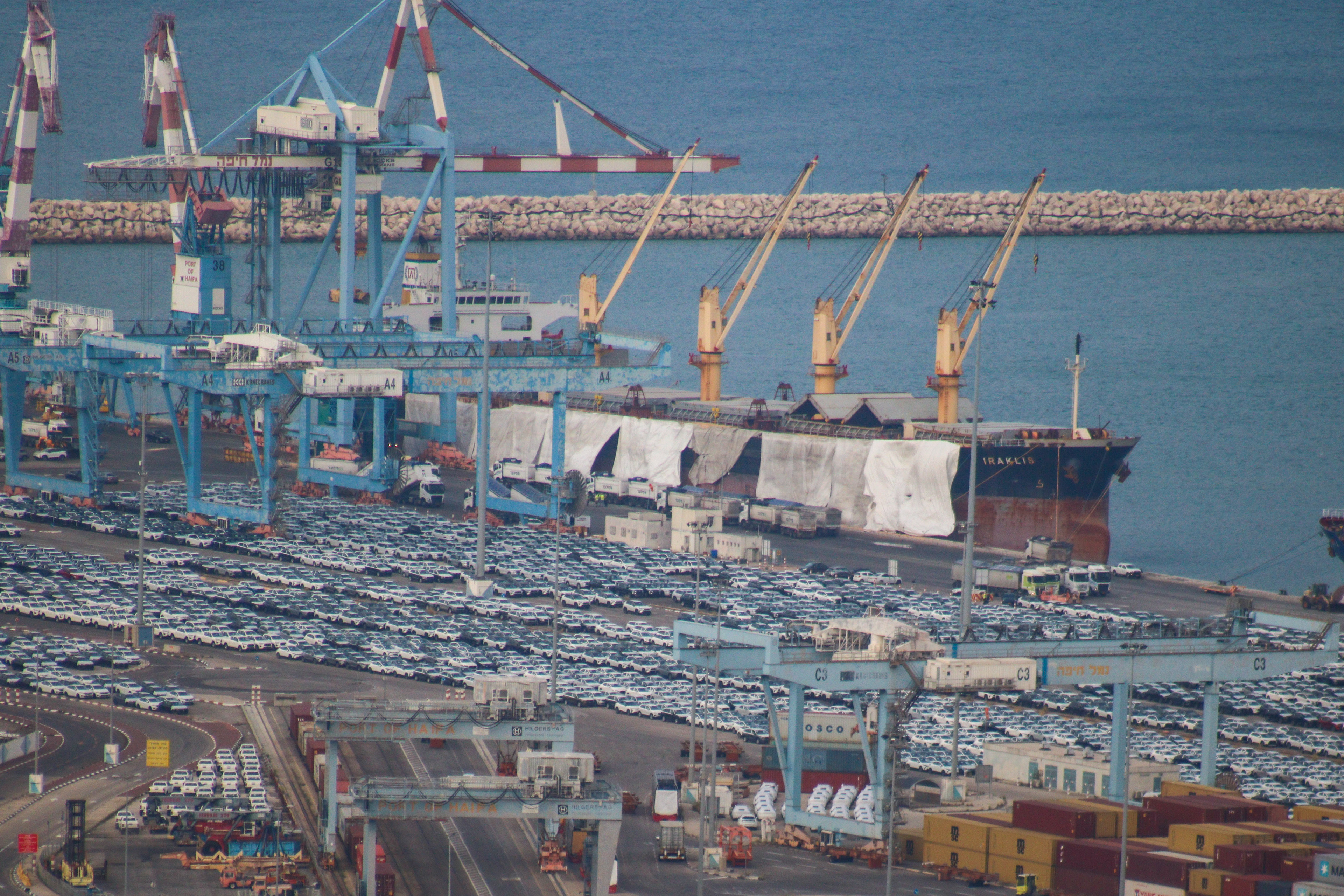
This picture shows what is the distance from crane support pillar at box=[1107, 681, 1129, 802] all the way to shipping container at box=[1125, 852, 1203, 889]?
6478 mm

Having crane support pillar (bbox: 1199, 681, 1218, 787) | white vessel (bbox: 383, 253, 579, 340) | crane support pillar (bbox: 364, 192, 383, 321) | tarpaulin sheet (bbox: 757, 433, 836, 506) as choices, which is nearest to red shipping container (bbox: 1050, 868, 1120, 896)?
crane support pillar (bbox: 1199, 681, 1218, 787)

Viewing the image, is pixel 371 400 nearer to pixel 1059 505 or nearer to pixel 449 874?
pixel 1059 505

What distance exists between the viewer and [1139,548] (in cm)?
11056

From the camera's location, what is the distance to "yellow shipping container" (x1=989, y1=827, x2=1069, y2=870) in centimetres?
4750

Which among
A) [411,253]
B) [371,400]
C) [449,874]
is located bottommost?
[449,874]

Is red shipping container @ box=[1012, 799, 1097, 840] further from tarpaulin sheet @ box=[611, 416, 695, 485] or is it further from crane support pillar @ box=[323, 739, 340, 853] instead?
tarpaulin sheet @ box=[611, 416, 695, 485]

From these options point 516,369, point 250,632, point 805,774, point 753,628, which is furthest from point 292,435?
point 805,774

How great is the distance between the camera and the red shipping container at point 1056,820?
4841 centimetres

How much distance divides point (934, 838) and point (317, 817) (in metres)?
15.8

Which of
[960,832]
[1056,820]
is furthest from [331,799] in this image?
[1056,820]

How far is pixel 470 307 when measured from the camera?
12425 cm

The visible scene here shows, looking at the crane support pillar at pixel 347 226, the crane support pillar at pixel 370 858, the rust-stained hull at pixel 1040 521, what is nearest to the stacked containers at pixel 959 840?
the crane support pillar at pixel 370 858

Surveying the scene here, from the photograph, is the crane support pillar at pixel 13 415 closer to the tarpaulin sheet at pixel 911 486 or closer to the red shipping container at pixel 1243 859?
the tarpaulin sheet at pixel 911 486

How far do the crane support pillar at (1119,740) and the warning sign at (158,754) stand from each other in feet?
82.6
